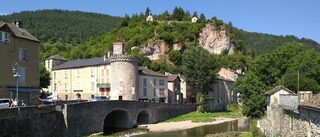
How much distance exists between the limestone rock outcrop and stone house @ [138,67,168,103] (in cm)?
4620

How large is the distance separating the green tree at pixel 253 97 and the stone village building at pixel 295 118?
1198 cm

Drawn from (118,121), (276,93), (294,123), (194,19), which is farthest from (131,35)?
(294,123)

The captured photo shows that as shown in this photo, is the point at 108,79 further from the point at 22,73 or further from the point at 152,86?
the point at 22,73

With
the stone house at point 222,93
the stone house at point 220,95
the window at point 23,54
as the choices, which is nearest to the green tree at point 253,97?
the window at point 23,54

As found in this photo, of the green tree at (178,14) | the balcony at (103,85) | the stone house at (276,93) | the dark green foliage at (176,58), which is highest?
the green tree at (178,14)

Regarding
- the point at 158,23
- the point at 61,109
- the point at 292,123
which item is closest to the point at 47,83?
the point at 61,109

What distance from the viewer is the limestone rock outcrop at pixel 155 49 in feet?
413

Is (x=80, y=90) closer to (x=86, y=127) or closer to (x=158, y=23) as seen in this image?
(x=86, y=127)

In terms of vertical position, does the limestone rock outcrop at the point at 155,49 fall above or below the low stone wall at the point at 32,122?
above

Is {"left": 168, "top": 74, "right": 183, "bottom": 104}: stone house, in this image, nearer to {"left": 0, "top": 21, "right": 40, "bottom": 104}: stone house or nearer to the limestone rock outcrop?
{"left": 0, "top": 21, "right": 40, "bottom": 104}: stone house

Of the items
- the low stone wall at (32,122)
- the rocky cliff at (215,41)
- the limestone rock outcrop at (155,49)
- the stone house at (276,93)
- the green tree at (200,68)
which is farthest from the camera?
the rocky cliff at (215,41)

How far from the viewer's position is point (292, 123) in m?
25.5

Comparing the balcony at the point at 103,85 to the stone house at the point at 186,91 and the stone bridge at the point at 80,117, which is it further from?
the stone house at the point at 186,91

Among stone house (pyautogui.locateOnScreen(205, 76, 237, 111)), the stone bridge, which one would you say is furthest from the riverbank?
stone house (pyautogui.locateOnScreen(205, 76, 237, 111))
